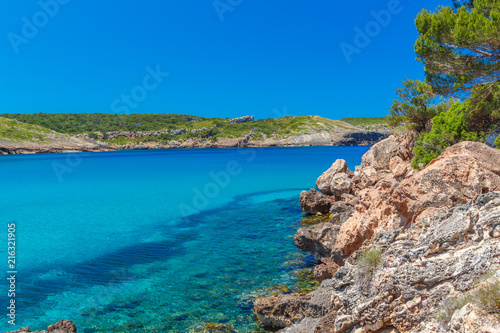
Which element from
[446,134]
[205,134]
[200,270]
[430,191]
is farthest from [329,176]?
[205,134]

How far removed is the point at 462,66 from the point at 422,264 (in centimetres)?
1243

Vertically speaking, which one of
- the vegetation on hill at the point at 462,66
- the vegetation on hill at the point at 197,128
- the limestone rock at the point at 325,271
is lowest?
the limestone rock at the point at 325,271

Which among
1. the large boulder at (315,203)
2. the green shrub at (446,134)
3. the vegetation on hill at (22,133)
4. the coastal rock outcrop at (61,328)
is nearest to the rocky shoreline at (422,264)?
the coastal rock outcrop at (61,328)

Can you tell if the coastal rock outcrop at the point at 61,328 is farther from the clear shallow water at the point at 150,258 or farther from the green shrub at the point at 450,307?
the green shrub at the point at 450,307

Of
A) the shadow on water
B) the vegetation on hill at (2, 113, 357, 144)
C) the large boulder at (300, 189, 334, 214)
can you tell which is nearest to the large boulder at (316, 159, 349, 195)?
the large boulder at (300, 189, 334, 214)

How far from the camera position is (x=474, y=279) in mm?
6055

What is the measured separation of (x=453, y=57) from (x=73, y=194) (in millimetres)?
39820

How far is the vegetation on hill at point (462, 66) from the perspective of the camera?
13.7m

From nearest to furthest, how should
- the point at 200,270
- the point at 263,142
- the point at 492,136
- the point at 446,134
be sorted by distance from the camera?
the point at 200,270, the point at 492,136, the point at 446,134, the point at 263,142

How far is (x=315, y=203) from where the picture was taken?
25703mm

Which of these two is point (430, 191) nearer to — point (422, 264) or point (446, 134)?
point (422, 264)

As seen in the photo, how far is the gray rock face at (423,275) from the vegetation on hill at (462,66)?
9499mm

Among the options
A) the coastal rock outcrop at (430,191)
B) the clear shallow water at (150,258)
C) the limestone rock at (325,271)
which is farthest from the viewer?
the limestone rock at (325,271)

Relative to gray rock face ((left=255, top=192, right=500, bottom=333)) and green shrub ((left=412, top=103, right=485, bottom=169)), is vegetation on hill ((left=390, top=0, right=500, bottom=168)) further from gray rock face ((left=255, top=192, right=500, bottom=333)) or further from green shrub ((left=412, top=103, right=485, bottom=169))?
gray rock face ((left=255, top=192, right=500, bottom=333))
